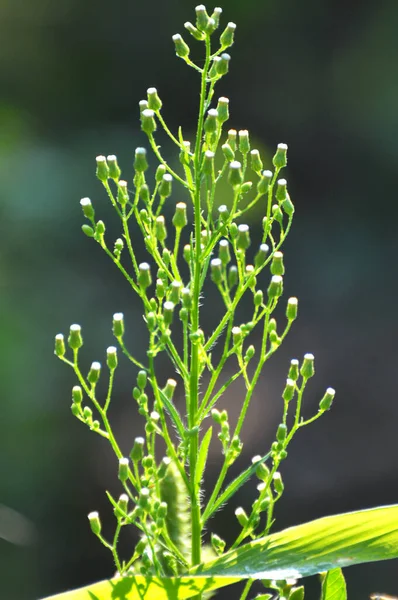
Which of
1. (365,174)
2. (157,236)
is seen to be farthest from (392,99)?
(157,236)

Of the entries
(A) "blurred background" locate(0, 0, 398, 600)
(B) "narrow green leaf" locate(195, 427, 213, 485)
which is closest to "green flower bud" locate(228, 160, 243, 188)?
(B) "narrow green leaf" locate(195, 427, 213, 485)

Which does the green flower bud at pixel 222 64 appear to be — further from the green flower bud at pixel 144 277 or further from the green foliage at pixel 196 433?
the green flower bud at pixel 144 277

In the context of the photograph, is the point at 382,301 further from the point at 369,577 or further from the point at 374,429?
the point at 369,577

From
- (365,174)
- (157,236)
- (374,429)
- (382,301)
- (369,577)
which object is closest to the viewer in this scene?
(157,236)

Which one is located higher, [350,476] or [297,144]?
[297,144]

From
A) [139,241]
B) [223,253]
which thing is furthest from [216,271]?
[139,241]

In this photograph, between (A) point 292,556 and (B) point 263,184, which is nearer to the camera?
(A) point 292,556

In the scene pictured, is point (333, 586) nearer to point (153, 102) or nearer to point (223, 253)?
point (223, 253)
